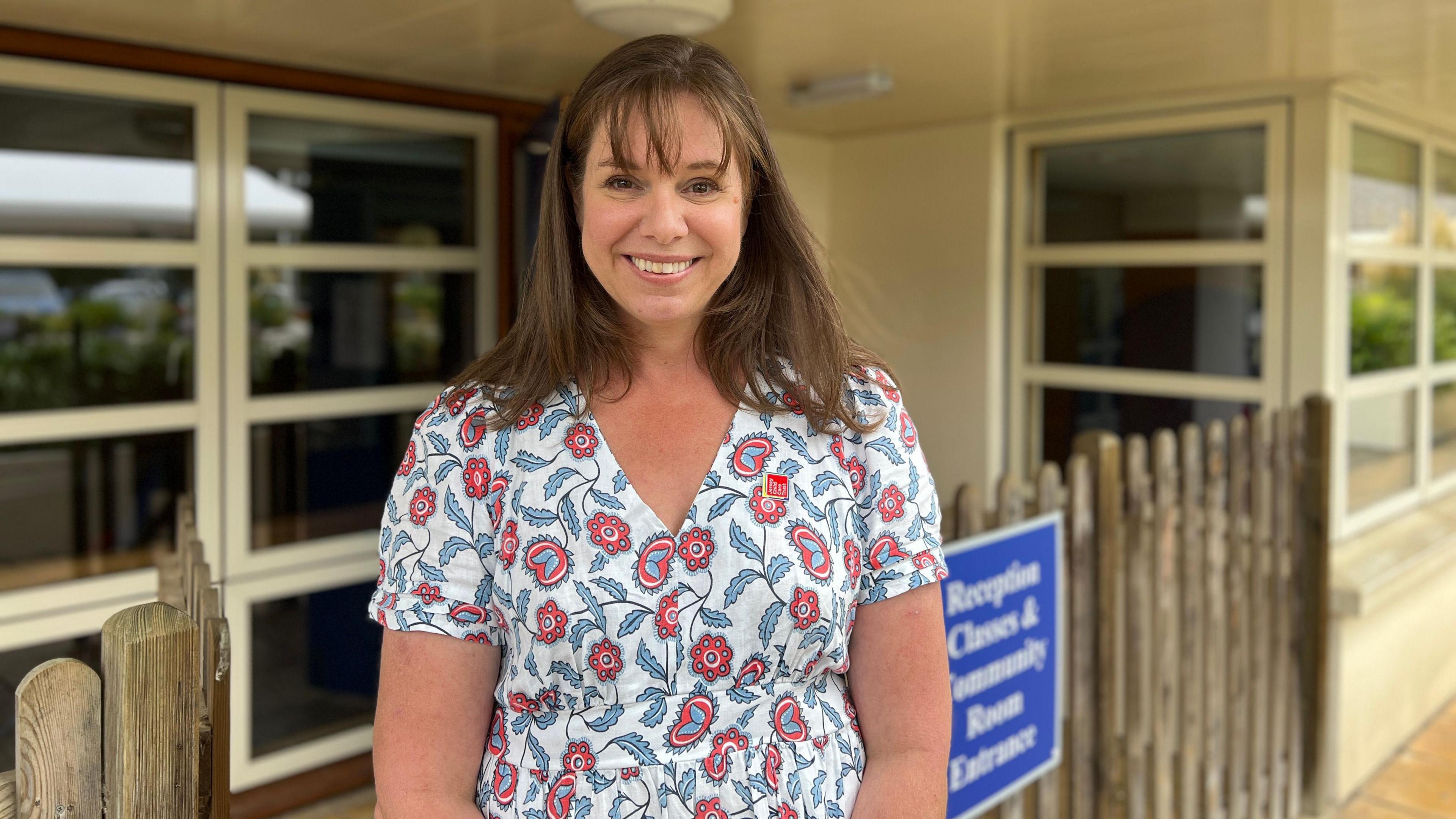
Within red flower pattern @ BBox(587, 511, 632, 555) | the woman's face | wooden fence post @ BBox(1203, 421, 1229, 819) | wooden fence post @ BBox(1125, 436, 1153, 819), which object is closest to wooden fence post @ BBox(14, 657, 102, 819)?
red flower pattern @ BBox(587, 511, 632, 555)

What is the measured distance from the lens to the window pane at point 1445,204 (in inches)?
185

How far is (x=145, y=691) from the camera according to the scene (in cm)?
139

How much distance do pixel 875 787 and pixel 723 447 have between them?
1.44 ft

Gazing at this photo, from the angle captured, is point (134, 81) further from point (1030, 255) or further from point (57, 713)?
point (1030, 255)

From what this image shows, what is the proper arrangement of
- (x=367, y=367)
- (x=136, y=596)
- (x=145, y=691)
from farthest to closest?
(x=367, y=367) → (x=136, y=596) → (x=145, y=691)

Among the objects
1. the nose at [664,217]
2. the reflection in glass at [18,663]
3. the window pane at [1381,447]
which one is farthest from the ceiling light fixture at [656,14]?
the window pane at [1381,447]

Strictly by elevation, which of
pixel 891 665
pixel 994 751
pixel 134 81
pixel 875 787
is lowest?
pixel 994 751

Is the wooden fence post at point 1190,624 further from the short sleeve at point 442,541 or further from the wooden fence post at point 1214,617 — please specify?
the short sleeve at point 442,541

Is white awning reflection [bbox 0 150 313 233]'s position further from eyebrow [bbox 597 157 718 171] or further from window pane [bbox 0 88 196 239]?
eyebrow [bbox 597 157 718 171]

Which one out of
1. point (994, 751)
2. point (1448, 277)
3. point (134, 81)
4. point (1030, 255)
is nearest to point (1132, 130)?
point (1030, 255)

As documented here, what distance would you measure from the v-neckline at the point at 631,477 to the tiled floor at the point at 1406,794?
2.86 m

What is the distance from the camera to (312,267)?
378 cm

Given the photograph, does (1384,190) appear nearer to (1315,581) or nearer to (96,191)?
(1315,581)

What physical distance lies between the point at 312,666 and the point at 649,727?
120 inches
